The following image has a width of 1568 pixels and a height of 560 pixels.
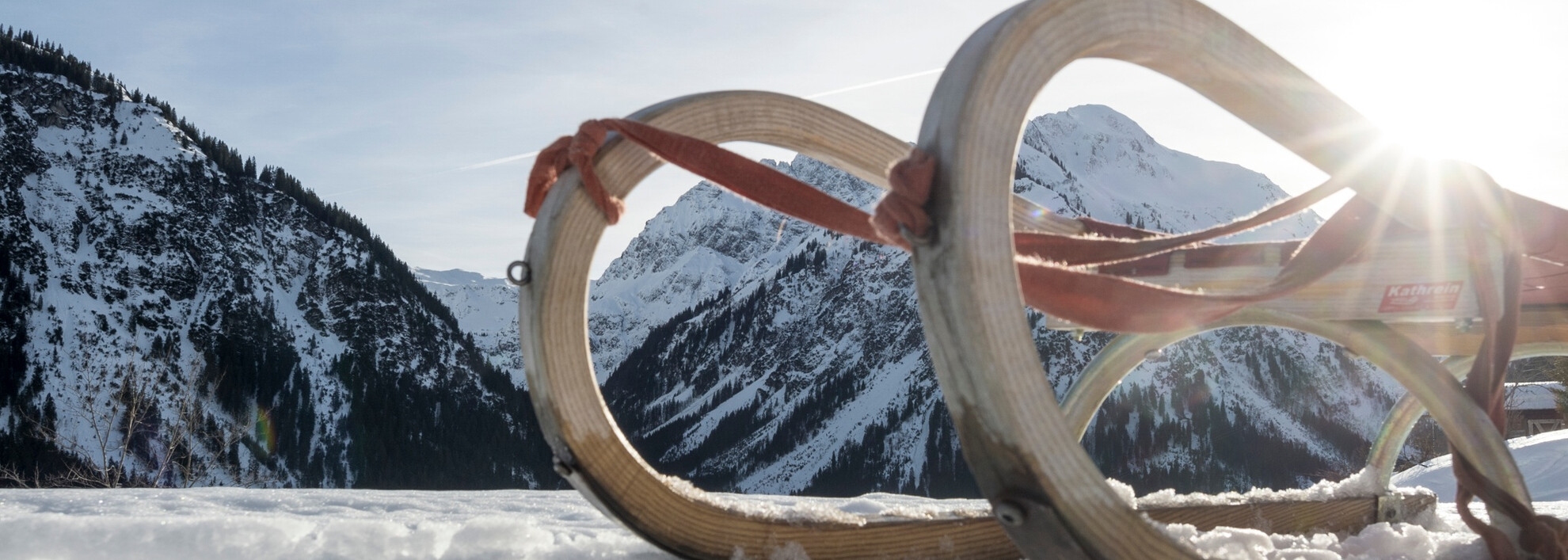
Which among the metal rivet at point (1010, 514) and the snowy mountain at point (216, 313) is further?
the snowy mountain at point (216, 313)

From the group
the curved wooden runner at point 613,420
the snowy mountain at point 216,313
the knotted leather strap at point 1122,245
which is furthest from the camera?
the snowy mountain at point 216,313

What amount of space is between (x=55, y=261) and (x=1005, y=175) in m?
148

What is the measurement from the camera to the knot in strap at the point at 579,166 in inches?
97.0

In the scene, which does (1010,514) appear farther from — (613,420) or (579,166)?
(579,166)

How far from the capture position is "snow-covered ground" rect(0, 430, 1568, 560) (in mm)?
2570

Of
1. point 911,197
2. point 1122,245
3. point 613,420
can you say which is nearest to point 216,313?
point 613,420

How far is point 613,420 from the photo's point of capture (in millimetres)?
2492

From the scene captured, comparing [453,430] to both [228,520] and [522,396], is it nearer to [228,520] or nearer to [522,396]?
[522,396]

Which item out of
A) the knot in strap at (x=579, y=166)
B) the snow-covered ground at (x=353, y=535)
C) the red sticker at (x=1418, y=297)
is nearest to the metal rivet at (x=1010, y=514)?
the snow-covered ground at (x=353, y=535)

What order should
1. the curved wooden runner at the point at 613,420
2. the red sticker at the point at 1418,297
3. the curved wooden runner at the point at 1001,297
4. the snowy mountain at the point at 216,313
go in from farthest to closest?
1. the snowy mountain at the point at 216,313
2. the red sticker at the point at 1418,297
3. the curved wooden runner at the point at 613,420
4. the curved wooden runner at the point at 1001,297

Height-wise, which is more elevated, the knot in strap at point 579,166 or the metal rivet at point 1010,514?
the knot in strap at point 579,166

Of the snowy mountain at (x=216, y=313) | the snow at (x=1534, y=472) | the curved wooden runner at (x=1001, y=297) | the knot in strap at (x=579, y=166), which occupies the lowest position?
the snow at (x=1534, y=472)

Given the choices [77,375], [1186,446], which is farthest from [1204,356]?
[77,375]

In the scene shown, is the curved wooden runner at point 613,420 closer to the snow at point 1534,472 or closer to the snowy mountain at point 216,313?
the snow at point 1534,472
